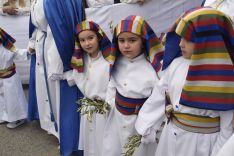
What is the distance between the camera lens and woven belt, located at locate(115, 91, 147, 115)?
2.27m

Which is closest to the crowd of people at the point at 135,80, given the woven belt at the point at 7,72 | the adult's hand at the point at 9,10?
the woven belt at the point at 7,72

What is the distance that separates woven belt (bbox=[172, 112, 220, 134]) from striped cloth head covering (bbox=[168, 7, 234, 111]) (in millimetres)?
141

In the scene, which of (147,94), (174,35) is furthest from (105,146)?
(174,35)

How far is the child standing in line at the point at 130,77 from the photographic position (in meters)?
2.19

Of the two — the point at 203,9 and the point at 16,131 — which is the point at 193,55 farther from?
the point at 16,131

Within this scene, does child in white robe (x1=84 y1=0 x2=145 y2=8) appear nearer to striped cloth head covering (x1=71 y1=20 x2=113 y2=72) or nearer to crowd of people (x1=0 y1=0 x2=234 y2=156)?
crowd of people (x1=0 y1=0 x2=234 y2=156)

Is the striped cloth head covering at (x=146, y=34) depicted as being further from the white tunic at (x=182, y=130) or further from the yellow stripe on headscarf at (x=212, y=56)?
the yellow stripe on headscarf at (x=212, y=56)

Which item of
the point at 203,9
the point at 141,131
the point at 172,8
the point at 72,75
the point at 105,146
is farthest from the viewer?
the point at 172,8

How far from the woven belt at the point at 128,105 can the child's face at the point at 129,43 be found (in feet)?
1.13

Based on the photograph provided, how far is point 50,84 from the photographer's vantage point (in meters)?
3.46

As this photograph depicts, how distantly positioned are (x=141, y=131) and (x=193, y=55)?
680 millimetres

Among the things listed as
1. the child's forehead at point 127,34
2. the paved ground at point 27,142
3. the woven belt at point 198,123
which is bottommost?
the paved ground at point 27,142

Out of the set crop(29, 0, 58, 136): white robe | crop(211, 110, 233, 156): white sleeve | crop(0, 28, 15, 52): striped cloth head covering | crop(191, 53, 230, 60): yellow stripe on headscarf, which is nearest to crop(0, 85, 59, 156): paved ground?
crop(29, 0, 58, 136): white robe

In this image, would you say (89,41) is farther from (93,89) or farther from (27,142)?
(27,142)
